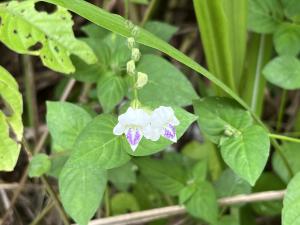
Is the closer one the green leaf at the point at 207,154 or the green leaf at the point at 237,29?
the green leaf at the point at 237,29

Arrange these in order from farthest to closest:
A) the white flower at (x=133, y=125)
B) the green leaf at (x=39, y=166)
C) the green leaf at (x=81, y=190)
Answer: the green leaf at (x=39, y=166), the green leaf at (x=81, y=190), the white flower at (x=133, y=125)

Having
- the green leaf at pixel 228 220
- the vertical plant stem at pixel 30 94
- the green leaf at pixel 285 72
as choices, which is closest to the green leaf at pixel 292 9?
the green leaf at pixel 285 72

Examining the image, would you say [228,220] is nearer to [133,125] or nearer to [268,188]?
[268,188]

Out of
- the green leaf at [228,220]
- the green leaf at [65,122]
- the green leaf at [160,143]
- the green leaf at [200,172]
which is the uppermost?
the green leaf at [160,143]

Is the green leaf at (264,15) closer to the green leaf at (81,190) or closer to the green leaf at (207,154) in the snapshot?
the green leaf at (207,154)

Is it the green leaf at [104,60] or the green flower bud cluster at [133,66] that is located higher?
the green flower bud cluster at [133,66]

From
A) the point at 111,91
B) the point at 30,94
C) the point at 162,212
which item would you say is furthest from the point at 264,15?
the point at 30,94
